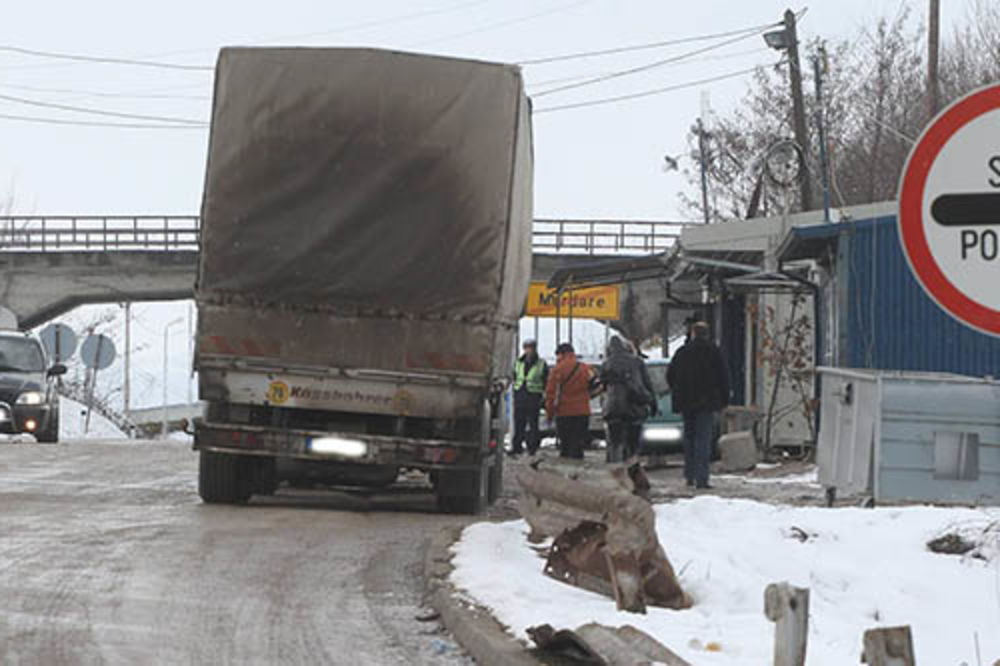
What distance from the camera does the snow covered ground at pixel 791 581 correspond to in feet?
25.6

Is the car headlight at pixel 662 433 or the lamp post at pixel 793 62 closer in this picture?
the car headlight at pixel 662 433

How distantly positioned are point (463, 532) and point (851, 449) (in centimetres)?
313

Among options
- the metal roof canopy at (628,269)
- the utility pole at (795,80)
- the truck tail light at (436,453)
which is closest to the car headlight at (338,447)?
the truck tail light at (436,453)

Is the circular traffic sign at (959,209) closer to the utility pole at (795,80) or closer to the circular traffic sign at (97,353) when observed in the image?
the utility pole at (795,80)

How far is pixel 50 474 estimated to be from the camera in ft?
66.3

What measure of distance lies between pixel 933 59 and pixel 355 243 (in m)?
19.5

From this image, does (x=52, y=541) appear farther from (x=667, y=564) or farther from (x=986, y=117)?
(x=986, y=117)

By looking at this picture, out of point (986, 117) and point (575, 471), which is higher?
point (986, 117)

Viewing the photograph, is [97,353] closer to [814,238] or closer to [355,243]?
[814,238]

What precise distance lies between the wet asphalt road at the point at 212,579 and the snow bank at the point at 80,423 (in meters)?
37.3

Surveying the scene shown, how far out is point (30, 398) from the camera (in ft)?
97.5

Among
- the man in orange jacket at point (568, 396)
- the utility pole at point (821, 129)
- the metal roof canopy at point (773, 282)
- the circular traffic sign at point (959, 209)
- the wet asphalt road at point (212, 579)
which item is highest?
the utility pole at point (821, 129)

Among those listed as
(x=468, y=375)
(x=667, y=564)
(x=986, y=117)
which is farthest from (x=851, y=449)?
(x=986, y=117)

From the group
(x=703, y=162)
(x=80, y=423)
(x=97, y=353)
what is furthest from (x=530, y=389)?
(x=80, y=423)
